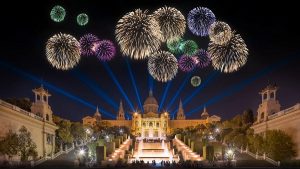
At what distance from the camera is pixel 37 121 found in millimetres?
68625

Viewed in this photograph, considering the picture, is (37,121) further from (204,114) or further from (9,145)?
(204,114)

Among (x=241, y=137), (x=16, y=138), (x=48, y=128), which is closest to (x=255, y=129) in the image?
(x=241, y=137)

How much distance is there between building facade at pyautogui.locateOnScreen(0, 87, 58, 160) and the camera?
2140 inches

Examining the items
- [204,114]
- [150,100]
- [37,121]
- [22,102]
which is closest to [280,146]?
[37,121]

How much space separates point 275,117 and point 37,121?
3428 cm

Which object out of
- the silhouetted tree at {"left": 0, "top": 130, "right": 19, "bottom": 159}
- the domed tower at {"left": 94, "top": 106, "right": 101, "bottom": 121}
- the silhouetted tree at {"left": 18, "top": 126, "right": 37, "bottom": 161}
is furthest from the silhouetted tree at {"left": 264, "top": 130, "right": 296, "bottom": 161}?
the domed tower at {"left": 94, "top": 106, "right": 101, "bottom": 121}

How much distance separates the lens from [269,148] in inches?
2116

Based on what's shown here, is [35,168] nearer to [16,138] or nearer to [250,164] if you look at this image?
[16,138]

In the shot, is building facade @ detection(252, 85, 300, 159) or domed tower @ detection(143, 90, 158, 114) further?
domed tower @ detection(143, 90, 158, 114)

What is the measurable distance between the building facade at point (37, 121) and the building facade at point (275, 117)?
104 ft

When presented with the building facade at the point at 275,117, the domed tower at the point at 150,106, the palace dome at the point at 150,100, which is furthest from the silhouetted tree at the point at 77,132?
the palace dome at the point at 150,100

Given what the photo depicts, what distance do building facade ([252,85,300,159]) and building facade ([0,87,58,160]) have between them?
3164 cm

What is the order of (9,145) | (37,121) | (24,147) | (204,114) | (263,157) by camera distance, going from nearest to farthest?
1. (9,145)
2. (24,147)
3. (263,157)
4. (37,121)
5. (204,114)

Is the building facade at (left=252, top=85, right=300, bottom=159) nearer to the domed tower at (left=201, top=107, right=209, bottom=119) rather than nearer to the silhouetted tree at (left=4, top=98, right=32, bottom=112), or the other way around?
the silhouetted tree at (left=4, top=98, right=32, bottom=112)
